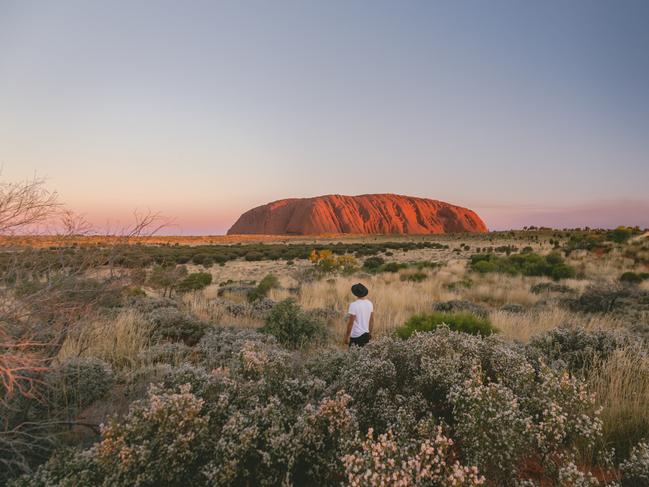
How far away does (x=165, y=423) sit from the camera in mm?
2770

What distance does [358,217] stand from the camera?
474 ft

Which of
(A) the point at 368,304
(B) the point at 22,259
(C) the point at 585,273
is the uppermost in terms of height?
(B) the point at 22,259

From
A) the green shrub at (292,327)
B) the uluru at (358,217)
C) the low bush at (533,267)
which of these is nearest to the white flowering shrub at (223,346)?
the green shrub at (292,327)

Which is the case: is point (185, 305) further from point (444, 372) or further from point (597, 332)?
point (597, 332)

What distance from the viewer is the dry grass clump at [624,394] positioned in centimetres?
345

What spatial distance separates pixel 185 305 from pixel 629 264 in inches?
901

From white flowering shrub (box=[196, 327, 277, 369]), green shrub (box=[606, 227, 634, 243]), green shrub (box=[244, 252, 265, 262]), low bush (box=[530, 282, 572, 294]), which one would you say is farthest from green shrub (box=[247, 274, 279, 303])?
green shrub (box=[606, 227, 634, 243])

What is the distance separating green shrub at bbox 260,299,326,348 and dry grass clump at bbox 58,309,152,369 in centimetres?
239

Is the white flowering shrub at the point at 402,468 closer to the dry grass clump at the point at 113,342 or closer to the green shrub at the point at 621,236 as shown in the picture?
the dry grass clump at the point at 113,342

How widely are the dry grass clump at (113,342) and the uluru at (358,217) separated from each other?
120739 millimetres

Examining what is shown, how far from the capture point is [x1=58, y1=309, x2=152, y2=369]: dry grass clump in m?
5.60

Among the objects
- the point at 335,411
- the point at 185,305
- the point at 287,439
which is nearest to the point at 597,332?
the point at 335,411

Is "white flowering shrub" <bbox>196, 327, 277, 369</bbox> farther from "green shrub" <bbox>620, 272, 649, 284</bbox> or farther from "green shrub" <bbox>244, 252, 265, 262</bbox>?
"green shrub" <bbox>244, 252, 265, 262</bbox>

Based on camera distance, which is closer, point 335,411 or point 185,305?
point 335,411
